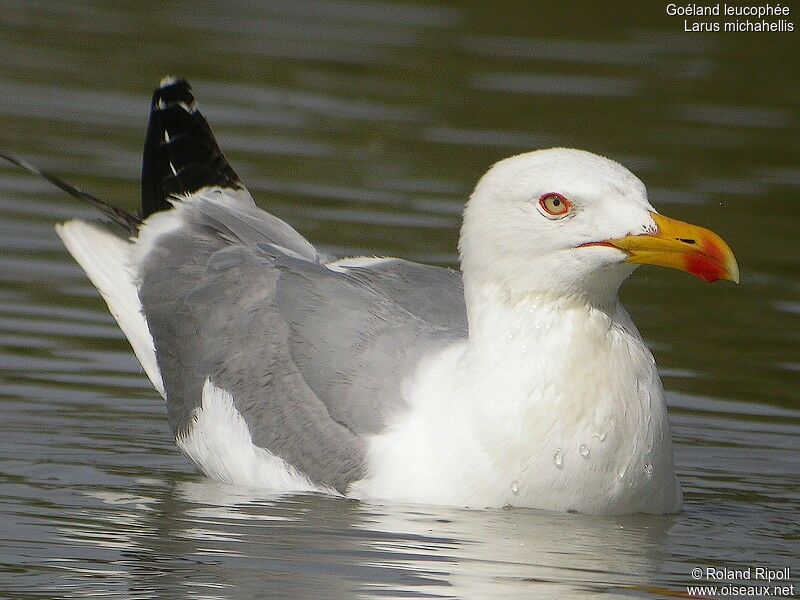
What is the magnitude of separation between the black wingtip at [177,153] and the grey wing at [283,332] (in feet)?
0.80

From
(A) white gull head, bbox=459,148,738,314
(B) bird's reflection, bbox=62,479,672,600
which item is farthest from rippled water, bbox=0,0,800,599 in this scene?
(A) white gull head, bbox=459,148,738,314

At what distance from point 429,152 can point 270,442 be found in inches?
250

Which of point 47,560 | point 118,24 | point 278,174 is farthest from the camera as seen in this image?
point 118,24

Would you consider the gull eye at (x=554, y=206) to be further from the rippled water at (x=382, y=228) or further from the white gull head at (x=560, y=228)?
the rippled water at (x=382, y=228)

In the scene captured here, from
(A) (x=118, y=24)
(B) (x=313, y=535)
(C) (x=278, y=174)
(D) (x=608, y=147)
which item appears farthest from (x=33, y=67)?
(B) (x=313, y=535)

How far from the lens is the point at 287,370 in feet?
25.3

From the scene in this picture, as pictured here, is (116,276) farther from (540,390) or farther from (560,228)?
(560,228)

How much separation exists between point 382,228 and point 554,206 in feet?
15.9

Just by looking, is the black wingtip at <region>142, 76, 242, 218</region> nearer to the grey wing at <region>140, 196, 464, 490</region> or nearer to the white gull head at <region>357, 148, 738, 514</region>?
the grey wing at <region>140, 196, 464, 490</region>

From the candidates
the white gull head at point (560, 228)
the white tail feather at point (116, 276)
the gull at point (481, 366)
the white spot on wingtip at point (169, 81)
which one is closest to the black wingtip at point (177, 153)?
the white spot on wingtip at point (169, 81)

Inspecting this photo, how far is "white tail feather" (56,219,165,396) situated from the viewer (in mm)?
8844

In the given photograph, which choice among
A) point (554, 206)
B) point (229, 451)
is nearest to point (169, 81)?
point (229, 451)

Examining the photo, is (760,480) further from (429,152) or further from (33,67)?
(33,67)

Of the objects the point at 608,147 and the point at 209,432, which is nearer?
the point at 209,432
